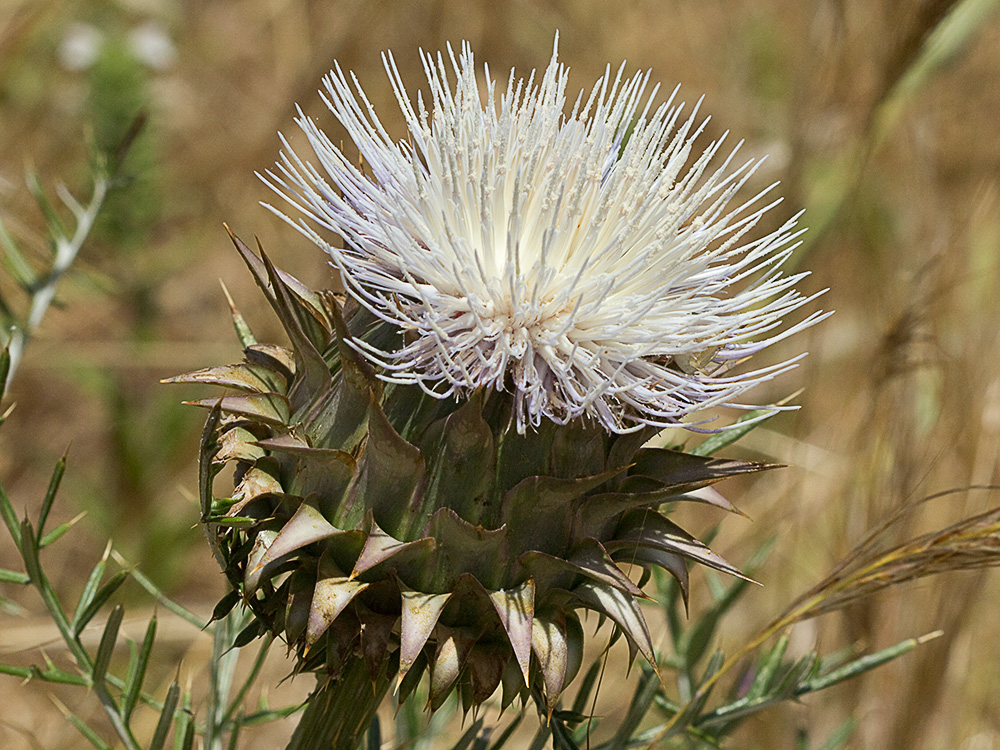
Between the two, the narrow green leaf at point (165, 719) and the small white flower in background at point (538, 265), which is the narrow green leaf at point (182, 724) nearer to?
the narrow green leaf at point (165, 719)

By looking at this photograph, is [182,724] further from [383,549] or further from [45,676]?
[383,549]

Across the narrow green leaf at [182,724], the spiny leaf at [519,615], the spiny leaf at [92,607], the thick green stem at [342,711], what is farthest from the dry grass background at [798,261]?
the spiny leaf at [519,615]

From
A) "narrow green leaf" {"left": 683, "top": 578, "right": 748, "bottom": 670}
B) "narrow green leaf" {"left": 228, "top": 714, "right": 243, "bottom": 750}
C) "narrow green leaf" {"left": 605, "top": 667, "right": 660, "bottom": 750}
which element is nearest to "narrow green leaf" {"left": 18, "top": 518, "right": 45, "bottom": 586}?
"narrow green leaf" {"left": 228, "top": 714, "right": 243, "bottom": 750}

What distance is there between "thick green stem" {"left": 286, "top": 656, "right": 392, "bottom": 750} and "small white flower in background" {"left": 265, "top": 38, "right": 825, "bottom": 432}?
0.48 metres

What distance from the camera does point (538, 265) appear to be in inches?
59.7

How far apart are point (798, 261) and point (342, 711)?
1.89m

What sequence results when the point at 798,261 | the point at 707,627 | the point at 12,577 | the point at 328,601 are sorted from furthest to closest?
the point at 798,261 < the point at 707,627 < the point at 12,577 < the point at 328,601

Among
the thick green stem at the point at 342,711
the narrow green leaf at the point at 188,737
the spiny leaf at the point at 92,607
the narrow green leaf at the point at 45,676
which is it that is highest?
the spiny leaf at the point at 92,607

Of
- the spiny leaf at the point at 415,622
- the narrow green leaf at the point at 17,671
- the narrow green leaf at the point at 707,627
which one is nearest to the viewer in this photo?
the spiny leaf at the point at 415,622

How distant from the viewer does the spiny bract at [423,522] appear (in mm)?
1400

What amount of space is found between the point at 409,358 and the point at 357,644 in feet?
1.40

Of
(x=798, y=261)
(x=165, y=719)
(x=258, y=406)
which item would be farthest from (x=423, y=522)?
(x=798, y=261)

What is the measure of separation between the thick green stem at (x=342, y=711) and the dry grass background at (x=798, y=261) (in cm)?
53

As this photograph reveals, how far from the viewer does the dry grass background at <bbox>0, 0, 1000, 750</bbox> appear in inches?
Result: 111
